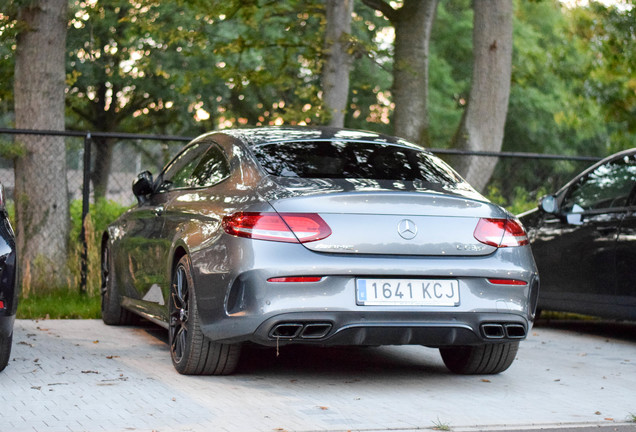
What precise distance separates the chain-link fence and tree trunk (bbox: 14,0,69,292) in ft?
0.47

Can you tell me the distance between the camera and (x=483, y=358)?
6922mm

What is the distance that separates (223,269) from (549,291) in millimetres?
4781

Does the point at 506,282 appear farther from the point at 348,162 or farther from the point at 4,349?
the point at 4,349

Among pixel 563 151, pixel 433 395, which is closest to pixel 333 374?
pixel 433 395

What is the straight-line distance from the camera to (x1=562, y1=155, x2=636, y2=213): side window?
9.27 meters

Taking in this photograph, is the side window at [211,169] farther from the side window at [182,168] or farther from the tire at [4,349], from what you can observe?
the tire at [4,349]

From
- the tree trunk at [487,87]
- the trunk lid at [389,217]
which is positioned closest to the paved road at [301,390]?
the trunk lid at [389,217]

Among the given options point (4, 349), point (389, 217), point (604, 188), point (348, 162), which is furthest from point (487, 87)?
point (4, 349)

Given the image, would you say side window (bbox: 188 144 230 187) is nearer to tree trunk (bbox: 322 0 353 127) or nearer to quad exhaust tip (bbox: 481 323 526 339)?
quad exhaust tip (bbox: 481 323 526 339)

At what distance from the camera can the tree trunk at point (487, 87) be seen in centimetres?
1359

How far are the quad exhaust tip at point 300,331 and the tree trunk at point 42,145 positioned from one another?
6.27 meters

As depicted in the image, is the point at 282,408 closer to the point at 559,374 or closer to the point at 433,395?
the point at 433,395

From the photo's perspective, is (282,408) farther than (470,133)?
No

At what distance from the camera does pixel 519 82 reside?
1703 cm
